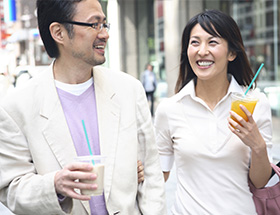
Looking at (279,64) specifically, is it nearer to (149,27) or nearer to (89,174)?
(149,27)

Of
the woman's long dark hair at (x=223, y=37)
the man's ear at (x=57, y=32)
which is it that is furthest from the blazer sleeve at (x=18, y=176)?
the woman's long dark hair at (x=223, y=37)

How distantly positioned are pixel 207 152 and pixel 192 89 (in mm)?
454

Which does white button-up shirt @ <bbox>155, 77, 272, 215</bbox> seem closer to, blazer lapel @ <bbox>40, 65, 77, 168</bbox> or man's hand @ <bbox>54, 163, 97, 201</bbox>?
blazer lapel @ <bbox>40, 65, 77, 168</bbox>

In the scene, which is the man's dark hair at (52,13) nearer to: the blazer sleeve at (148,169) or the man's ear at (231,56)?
the blazer sleeve at (148,169)

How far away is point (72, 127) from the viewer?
206 centimetres

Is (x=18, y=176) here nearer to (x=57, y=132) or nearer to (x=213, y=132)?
(x=57, y=132)

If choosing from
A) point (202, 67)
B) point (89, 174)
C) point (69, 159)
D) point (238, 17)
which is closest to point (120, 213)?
point (69, 159)

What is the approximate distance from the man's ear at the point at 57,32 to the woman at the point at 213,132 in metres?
0.89

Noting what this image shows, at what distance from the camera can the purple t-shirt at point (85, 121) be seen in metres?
2.05

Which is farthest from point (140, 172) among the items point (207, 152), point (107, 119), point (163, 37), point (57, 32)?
point (163, 37)

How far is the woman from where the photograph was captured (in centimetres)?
252

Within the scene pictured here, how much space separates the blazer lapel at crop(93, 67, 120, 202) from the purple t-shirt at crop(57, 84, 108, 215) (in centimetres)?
3

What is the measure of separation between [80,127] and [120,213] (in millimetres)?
449

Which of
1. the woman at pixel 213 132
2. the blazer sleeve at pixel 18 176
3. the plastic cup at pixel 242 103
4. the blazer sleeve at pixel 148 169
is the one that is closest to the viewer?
the blazer sleeve at pixel 18 176
